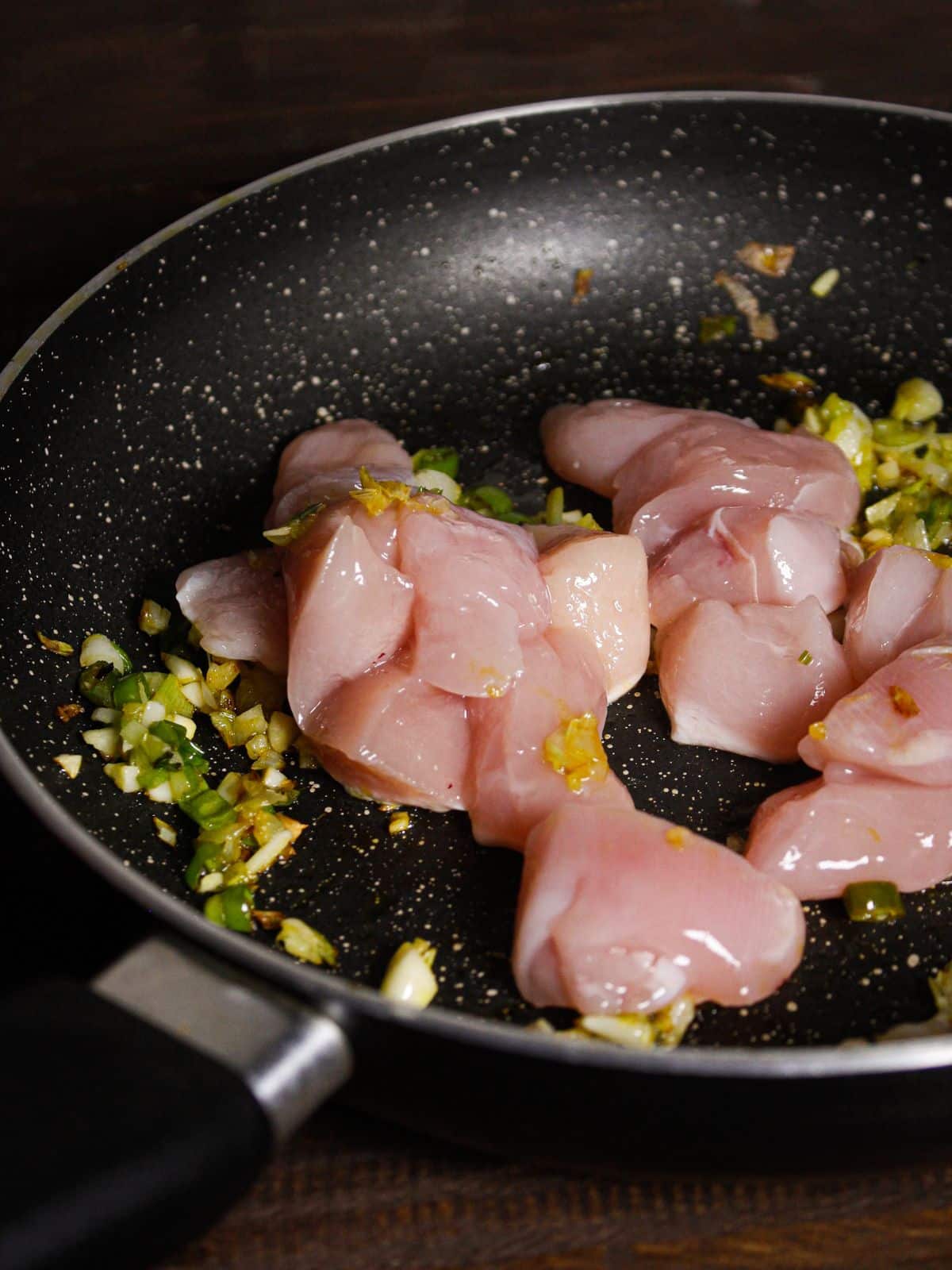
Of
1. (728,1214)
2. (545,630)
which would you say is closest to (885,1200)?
(728,1214)

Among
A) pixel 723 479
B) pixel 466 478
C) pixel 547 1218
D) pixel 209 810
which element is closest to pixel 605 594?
pixel 723 479

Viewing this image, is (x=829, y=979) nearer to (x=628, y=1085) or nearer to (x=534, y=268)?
(x=628, y=1085)

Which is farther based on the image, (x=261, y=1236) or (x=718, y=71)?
(x=718, y=71)

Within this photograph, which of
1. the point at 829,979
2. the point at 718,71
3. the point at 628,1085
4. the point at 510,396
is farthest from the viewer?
the point at 718,71

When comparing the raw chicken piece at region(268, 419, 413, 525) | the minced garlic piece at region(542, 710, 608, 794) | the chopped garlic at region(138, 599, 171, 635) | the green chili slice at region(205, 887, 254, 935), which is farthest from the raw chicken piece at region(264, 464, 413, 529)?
the green chili slice at region(205, 887, 254, 935)

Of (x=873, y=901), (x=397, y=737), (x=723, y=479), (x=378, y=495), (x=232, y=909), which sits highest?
(x=378, y=495)

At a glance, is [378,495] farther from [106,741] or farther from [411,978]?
[411,978]
